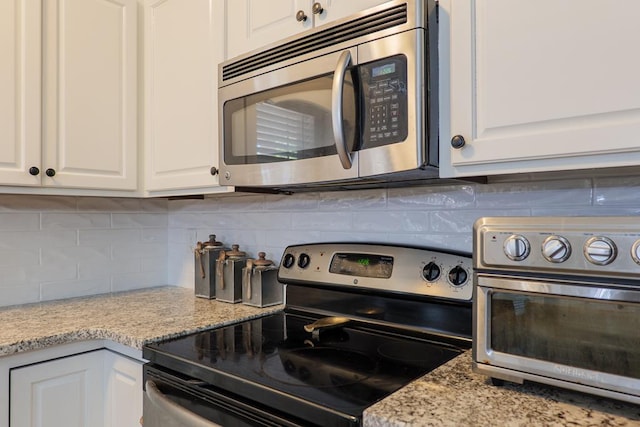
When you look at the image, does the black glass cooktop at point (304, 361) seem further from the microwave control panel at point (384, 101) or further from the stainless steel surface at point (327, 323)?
the microwave control panel at point (384, 101)

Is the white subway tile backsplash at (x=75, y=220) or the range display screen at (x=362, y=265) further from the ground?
the white subway tile backsplash at (x=75, y=220)

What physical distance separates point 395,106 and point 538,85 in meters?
0.30

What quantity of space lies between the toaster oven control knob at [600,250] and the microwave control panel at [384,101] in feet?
1.44

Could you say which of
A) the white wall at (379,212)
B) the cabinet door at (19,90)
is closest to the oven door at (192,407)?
the white wall at (379,212)

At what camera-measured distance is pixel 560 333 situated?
77cm

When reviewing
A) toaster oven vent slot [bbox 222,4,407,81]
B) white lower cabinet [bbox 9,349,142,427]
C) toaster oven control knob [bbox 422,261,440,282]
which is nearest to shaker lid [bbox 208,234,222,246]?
white lower cabinet [bbox 9,349,142,427]

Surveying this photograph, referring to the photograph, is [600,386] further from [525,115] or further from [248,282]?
[248,282]

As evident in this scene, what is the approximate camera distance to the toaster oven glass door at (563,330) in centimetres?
70

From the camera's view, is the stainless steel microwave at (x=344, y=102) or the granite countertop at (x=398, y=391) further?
the stainless steel microwave at (x=344, y=102)

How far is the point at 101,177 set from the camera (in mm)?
1691

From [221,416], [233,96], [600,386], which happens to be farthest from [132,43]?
[600,386]

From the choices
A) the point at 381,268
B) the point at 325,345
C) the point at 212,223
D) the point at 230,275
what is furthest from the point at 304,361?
the point at 212,223

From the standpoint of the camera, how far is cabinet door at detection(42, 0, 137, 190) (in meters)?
1.57

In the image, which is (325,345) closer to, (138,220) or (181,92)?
(181,92)
